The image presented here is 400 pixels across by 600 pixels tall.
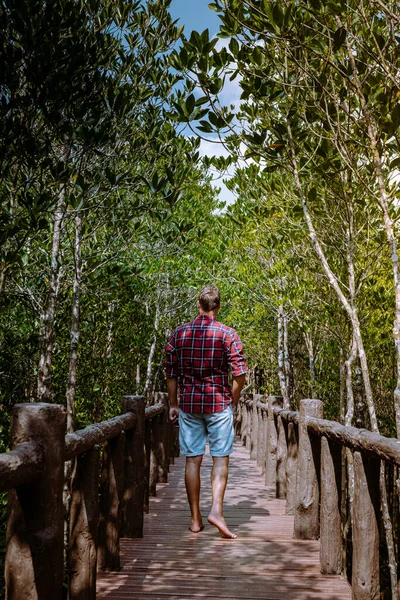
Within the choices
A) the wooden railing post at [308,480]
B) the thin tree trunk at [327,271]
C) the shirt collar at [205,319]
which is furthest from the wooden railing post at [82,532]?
the thin tree trunk at [327,271]

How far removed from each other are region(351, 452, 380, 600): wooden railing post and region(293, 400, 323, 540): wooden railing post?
1386 millimetres

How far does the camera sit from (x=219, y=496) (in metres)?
4.51

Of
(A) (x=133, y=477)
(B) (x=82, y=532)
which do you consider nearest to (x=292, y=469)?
(A) (x=133, y=477)

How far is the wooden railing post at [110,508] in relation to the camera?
3738mm

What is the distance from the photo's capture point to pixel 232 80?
552 cm

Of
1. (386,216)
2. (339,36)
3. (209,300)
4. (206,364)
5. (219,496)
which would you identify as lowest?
(219,496)

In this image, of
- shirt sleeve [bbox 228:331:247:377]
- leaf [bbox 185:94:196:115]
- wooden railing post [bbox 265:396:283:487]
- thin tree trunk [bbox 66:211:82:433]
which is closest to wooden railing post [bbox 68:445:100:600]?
shirt sleeve [bbox 228:331:247:377]

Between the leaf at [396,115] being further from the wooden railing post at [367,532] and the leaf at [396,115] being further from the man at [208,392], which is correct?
the wooden railing post at [367,532]

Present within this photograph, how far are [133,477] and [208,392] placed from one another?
88cm

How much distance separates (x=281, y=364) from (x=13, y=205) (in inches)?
342

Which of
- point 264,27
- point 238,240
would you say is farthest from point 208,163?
point 238,240

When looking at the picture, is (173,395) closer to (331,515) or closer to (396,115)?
(331,515)

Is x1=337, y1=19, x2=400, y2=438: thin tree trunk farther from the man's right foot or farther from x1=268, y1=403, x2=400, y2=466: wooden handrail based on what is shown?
the man's right foot

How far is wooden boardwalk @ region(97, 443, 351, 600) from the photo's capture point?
3.45m
